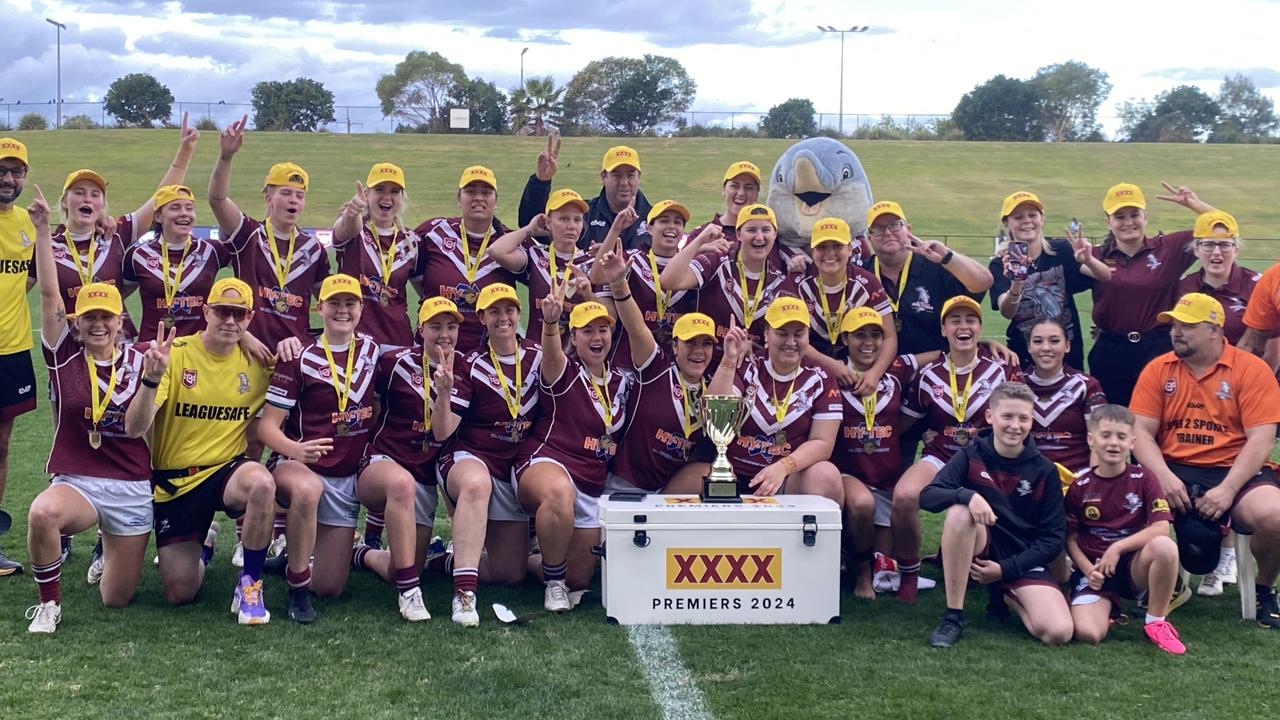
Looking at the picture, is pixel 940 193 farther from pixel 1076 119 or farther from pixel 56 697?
pixel 56 697

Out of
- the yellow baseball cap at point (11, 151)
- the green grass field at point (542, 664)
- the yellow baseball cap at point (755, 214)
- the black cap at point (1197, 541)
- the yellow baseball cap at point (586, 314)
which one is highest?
the yellow baseball cap at point (11, 151)

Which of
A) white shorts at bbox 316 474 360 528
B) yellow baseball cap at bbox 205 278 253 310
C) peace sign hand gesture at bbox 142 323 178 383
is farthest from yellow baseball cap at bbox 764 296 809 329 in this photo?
peace sign hand gesture at bbox 142 323 178 383

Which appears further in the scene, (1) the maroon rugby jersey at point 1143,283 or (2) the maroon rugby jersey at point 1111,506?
(1) the maroon rugby jersey at point 1143,283

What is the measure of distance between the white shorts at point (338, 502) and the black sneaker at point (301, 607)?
1.23ft

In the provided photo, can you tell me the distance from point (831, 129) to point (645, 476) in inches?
2163

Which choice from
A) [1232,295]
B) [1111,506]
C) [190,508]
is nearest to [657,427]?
[1111,506]

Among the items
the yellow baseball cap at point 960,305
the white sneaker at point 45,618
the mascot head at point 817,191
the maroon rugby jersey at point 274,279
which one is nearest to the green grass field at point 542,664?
the white sneaker at point 45,618

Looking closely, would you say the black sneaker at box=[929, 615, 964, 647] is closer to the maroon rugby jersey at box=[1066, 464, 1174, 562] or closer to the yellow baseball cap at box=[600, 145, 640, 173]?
the maroon rugby jersey at box=[1066, 464, 1174, 562]

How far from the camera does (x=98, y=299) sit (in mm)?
4949

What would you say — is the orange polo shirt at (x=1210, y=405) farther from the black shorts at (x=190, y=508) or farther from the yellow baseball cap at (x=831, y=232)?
the black shorts at (x=190, y=508)

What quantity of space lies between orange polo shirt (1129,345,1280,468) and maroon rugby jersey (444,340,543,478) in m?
2.66

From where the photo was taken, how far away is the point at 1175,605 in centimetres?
493

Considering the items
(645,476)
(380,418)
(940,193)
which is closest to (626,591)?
(645,476)

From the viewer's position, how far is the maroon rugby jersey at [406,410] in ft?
17.6
